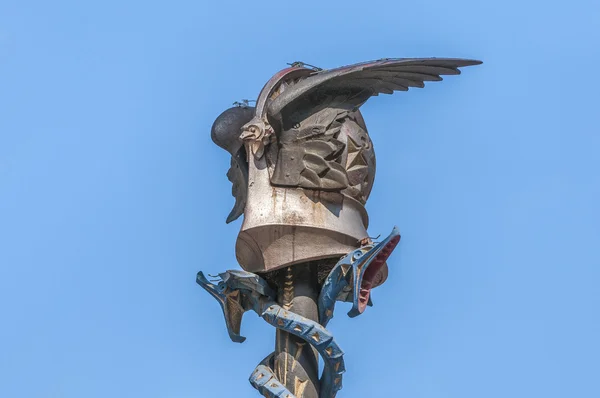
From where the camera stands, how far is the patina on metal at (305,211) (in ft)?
91.2

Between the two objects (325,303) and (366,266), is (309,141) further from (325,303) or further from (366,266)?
(325,303)

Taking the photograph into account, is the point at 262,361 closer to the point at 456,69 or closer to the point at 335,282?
the point at 335,282

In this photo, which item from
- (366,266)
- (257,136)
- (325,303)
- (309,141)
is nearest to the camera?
(366,266)

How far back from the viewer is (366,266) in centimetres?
2791

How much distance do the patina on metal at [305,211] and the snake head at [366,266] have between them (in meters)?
0.01

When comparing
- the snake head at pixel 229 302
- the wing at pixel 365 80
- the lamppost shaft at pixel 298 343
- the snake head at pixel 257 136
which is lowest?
the lamppost shaft at pixel 298 343

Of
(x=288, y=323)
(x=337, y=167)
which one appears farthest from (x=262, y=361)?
(x=337, y=167)

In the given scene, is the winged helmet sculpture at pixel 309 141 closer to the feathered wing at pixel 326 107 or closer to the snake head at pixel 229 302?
the feathered wing at pixel 326 107

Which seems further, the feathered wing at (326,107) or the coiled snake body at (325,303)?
the feathered wing at (326,107)

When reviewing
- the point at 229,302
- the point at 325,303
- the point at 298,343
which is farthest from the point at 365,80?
the point at 298,343

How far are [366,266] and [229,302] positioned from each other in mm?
2233

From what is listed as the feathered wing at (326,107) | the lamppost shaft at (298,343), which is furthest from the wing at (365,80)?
the lamppost shaft at (298,343)

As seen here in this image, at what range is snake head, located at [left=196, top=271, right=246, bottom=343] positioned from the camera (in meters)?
28.9

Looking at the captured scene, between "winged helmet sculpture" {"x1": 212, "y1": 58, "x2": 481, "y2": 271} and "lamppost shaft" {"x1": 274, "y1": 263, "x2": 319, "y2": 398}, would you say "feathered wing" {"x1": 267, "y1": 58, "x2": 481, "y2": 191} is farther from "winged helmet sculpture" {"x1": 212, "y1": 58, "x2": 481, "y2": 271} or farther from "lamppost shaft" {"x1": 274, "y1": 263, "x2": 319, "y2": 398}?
"lamppost shaft" {"x1": 274, "y1": 263, "x2": 319, "y2": 398}
